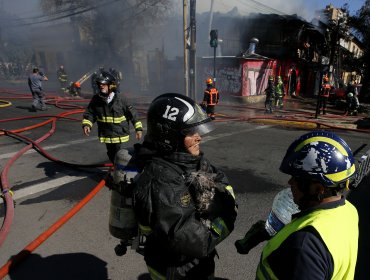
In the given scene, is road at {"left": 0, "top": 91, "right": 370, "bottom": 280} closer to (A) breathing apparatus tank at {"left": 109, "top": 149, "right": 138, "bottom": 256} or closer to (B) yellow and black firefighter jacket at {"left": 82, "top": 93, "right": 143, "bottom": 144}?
(B) yellow and black firefighter jacket at {"left": 82, "top": 93, "right": 143, "bottom": 144}

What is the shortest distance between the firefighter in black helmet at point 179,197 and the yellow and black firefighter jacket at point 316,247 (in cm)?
37

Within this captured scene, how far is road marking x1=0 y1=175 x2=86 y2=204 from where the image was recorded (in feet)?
15.1

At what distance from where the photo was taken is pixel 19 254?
2.95 metres

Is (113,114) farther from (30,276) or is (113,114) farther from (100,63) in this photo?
(100,63)

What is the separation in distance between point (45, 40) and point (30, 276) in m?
38.6

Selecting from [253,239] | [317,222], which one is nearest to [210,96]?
[253,239]

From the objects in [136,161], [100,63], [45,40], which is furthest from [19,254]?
[45,40]

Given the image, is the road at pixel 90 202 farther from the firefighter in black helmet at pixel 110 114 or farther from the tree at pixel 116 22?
the tree at pixel 116 22

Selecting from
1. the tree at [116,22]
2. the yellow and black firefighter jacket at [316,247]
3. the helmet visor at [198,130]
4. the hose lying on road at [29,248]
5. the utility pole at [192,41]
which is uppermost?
the tree at [116,22]

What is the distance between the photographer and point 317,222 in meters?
1.19

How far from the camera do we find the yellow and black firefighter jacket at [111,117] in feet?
15.5

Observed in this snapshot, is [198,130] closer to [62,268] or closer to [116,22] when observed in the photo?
[62,268]

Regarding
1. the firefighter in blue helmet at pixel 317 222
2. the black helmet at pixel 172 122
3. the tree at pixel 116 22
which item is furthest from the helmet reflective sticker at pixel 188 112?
the tree at pixel 116 22

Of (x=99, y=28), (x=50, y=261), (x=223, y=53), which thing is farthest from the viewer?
(x=99, y=28)
